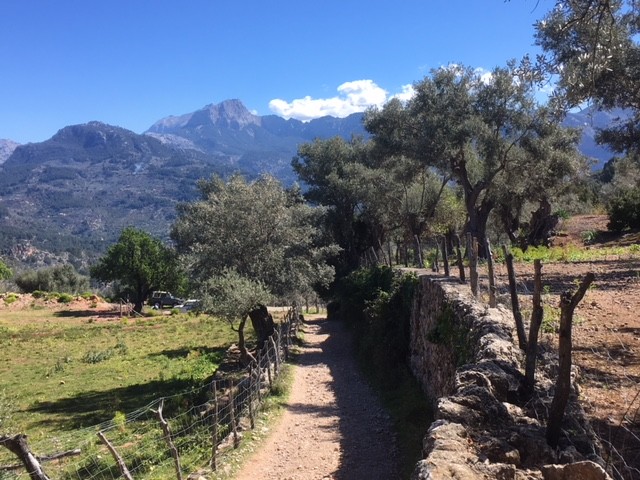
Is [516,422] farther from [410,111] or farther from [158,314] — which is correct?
[158,314]

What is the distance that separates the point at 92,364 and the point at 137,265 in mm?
29480

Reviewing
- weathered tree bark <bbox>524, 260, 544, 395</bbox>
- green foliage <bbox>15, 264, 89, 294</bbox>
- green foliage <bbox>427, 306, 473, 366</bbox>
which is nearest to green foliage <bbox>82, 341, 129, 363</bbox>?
green foliage <bbox>427, 306, 473, 366</bbox>

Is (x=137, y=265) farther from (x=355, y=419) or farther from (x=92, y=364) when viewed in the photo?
(x=355, y=419)

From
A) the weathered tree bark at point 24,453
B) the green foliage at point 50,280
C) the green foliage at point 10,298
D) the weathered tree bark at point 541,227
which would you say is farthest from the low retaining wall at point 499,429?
the green foliage at point 50,280

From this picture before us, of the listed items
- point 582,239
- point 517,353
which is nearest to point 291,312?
point 582,239

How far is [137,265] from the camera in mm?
56969

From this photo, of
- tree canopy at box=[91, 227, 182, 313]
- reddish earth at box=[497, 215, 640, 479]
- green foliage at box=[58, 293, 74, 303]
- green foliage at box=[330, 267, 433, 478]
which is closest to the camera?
reddish earth at box=[497, 215, 640, 479]

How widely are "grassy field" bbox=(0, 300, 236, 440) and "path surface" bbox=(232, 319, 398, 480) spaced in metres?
5.53

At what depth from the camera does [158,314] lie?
5488cm

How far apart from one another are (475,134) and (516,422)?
58.3 ft

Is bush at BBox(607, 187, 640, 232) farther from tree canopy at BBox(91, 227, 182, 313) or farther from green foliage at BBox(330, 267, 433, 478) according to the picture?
tree canopy at BBox(91, 227, 182, 313)

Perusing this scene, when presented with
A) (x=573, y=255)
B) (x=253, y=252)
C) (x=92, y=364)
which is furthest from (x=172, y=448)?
(x=92, y=364)

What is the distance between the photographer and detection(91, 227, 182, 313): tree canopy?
57.1 meters

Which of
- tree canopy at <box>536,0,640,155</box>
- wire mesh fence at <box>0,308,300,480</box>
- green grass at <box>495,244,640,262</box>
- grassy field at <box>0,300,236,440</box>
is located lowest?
grassy field at <box>0,300,236,440</box>
